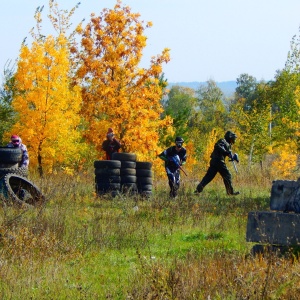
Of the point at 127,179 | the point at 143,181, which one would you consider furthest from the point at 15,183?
the point at 143,181

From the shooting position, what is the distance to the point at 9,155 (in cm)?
1741

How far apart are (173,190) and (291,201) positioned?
9261mm

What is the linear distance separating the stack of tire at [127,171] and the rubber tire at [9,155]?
2.71m

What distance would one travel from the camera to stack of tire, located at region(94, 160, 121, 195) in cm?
1831

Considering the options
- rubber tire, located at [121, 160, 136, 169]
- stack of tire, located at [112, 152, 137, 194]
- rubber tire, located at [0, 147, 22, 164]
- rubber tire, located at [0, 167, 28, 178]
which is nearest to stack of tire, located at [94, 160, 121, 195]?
stack of tire, located at [112, 152, 137, 194]

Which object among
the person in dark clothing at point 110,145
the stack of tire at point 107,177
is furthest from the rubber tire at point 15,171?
the person in dark clothing at point 110,145

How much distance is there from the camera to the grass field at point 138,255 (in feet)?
22.9

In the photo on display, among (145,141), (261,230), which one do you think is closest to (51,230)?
(261,230)

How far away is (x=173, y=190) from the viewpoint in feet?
61.2

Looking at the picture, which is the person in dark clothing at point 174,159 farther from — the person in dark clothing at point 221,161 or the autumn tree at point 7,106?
the autumn tree at point 7,106

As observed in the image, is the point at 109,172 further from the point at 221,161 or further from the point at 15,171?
the point at 221,161

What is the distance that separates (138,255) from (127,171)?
11101mm

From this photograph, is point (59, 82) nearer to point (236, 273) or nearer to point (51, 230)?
point (51, 230)

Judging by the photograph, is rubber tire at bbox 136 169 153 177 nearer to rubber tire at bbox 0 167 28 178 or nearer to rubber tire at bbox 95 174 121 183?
rubber tire at bbox 95 174 121 183
